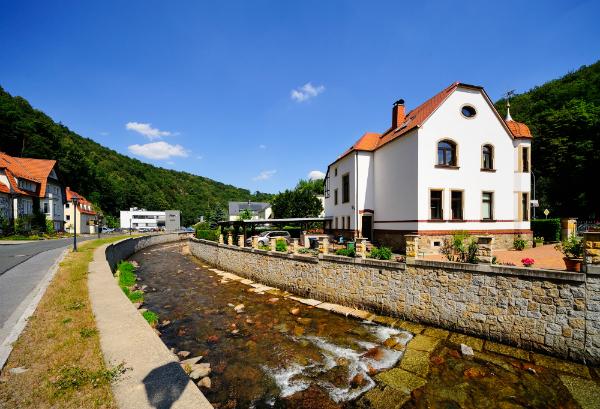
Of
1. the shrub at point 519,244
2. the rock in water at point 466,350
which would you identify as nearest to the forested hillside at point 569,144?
the shrub at point 519,244

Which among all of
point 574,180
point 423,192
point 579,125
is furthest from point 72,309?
point 579,125

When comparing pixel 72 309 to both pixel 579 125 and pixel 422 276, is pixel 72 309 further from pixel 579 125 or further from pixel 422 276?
pixel 579 125

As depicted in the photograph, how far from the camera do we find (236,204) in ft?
265

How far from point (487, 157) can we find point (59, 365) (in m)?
23.7

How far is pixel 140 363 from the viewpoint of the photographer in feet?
15.8

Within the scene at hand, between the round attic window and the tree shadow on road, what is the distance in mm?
21440

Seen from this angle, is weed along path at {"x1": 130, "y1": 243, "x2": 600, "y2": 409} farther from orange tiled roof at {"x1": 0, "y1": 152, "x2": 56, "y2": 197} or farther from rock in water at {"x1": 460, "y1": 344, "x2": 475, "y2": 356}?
orange tiled roof at {"x1": 0, "y1": 152, "x2": 56, "y2": 197}

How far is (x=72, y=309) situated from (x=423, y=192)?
59.6 ft

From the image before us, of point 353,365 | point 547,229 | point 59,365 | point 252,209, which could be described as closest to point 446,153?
point 547,229

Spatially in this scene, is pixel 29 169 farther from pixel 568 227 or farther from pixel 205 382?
pixel 568 227

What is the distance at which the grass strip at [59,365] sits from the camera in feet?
12.8

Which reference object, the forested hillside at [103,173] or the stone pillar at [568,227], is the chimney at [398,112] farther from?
the forested hillside at [103,173]

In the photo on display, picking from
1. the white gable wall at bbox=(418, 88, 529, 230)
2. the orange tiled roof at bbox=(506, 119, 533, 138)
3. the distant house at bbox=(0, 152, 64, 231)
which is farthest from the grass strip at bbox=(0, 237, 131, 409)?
the distant house at bbox=(0, 152, 64, 231)

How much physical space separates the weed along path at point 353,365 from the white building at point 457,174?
31.5 feet
